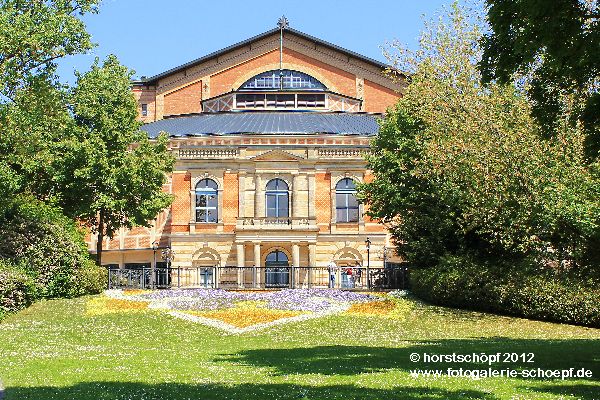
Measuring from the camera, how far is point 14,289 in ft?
92.7

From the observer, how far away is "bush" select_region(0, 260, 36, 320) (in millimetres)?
27641

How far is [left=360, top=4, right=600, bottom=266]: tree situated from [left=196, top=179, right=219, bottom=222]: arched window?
1423 centimetres

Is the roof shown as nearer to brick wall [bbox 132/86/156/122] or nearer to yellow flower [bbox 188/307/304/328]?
brick wall [bbox 132/86/156/122]

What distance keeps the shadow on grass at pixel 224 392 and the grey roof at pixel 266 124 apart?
3666 centimetres

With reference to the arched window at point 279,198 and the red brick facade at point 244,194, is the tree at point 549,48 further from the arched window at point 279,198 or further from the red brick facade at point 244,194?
the arched window at point 279,198

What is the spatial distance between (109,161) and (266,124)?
51.7ft

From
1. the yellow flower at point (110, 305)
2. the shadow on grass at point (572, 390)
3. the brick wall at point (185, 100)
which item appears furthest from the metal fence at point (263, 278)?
the shadow on grass at point (572, 390)

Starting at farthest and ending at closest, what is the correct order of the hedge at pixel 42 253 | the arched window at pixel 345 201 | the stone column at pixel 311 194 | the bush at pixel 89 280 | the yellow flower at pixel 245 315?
the arched window at pixel 345 201 < the stone column at pixel 311 194 < the bush at pixel 89 280 < the hedge at pixel 42 253 < the yellow flower at pixel 245 315

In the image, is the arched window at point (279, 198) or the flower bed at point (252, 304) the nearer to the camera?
the flower bed at point (252, 304)

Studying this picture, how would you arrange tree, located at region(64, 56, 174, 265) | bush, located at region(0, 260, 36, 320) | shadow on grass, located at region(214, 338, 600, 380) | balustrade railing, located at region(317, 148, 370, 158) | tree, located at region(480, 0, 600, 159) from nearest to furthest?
1. tree, located at region(480, 0, 600, 159)
2. shadow on grass, located at region(214, 338, 600, 380)
3. bush, located at region(0, 260, 36, 320)
4. tree, located at region(64, 56, 174, 265)
5. balustrade railing, located at region(317, 148, 370, 158)

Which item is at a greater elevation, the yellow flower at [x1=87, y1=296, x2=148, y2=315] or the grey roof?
the grey roof

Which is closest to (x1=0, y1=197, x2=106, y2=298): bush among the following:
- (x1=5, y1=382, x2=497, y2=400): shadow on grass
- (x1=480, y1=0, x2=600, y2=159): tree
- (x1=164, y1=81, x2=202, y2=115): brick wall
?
(x1=5, y1=382, x2=497, y2=400): shadow on grass

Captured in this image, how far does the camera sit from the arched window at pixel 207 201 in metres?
48.4

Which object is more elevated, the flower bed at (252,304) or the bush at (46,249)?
the bush at (46,249)
